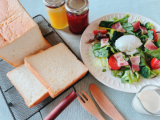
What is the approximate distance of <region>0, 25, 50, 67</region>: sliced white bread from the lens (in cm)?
105

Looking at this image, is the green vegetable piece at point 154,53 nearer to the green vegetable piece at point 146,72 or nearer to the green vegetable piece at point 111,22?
the green vegetable piece at point 146,72

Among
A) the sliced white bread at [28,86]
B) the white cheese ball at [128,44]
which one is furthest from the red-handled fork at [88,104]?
the white cheese ball at [128,44]

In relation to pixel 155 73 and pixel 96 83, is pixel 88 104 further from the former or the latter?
pixel 155 73

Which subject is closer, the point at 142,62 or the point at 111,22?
the point at 142,62

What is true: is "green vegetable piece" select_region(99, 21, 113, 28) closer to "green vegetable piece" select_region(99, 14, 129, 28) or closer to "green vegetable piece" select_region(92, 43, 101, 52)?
"green vegetable piece" select_region(99, 14, 129, 28)

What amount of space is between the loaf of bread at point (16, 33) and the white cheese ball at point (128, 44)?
2.35 feet

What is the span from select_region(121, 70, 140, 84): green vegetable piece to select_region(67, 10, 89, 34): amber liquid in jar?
62 cm

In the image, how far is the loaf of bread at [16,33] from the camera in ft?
3.31

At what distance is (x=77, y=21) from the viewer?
3.97ft

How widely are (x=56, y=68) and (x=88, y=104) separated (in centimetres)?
40

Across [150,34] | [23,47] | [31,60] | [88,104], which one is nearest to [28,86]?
[31,60]

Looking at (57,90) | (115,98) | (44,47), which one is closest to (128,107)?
(115,98)

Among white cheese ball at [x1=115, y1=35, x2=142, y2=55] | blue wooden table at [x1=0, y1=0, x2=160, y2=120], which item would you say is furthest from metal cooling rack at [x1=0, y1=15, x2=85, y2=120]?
white cheese ball at [x1=115, y1=35, x2=142, y2=55]

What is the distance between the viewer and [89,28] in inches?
49.6
